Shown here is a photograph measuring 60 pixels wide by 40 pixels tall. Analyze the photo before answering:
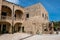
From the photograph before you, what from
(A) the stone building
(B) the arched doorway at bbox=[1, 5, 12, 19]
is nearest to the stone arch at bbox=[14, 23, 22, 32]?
(A) the stone building

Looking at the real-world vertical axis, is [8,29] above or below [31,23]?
below

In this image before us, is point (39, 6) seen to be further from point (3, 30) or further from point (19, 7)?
point (3, 30)

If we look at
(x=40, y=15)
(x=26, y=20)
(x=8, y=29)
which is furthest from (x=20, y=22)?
(x=40, y=15)

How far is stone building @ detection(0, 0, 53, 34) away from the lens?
2329 cm

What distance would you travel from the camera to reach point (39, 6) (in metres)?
26.0

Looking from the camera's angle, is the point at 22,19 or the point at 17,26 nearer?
the point at 17,26

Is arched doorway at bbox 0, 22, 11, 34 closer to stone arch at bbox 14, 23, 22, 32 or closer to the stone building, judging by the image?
the stone building

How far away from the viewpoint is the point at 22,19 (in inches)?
1100

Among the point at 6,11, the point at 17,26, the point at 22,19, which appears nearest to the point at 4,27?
the point at 6,11

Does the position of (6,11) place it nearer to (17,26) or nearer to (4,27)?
(4,27)

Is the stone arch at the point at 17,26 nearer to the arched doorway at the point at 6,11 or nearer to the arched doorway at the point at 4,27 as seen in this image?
the arched doorway at the point at 4,27

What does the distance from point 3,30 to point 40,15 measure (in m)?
10.8

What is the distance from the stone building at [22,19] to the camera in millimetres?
23288

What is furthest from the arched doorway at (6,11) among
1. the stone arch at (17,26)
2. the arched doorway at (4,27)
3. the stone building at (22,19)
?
the stone arch at (17,26)
